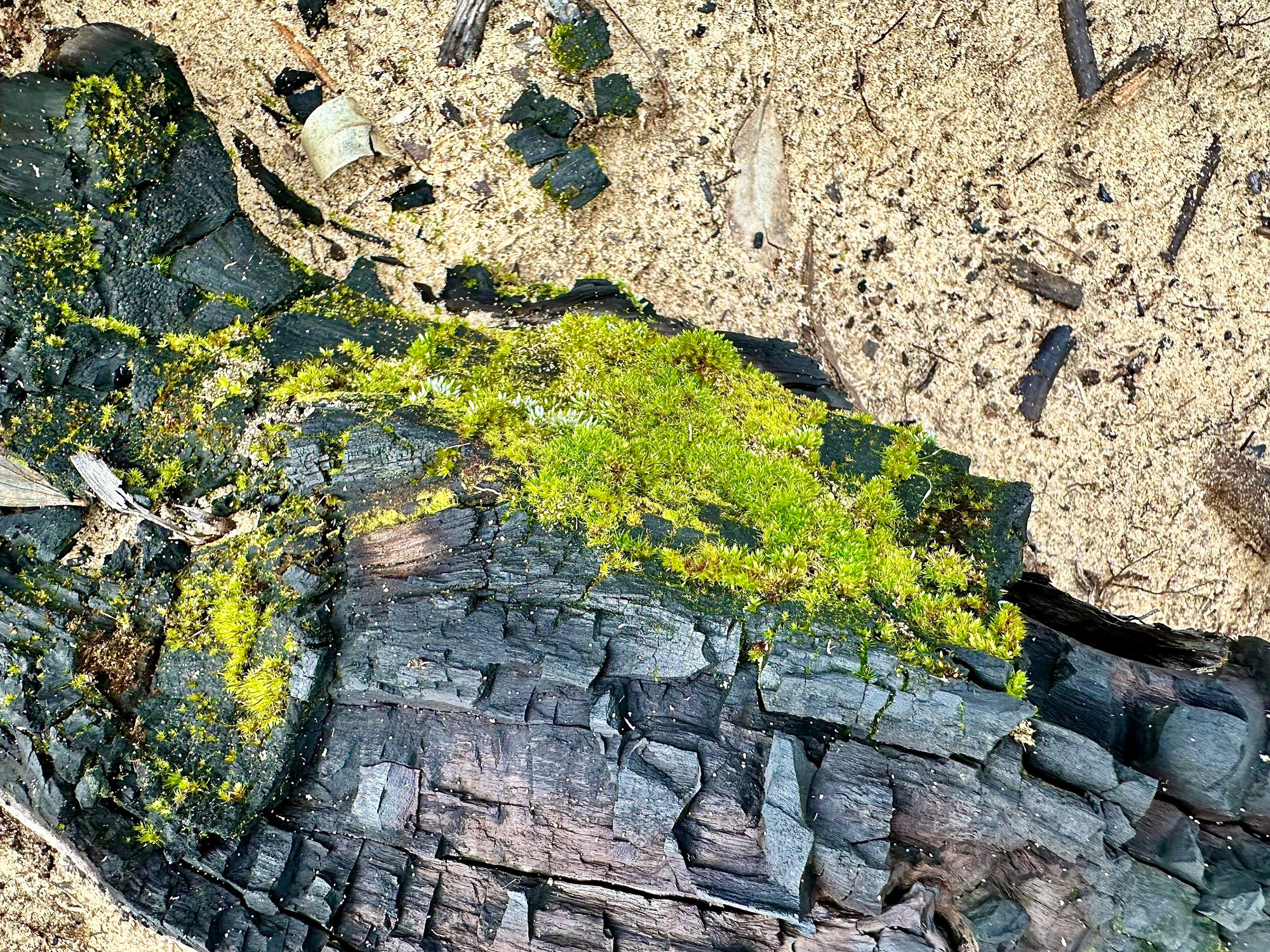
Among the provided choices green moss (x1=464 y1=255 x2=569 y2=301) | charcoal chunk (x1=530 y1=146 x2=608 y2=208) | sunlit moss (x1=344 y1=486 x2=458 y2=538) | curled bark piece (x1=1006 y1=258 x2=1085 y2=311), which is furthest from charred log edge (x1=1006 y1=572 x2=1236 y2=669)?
charcoal chunk (x1=530 y1=146 x2=608 y2=208)

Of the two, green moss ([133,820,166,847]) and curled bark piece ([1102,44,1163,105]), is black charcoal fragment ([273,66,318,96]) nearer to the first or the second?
green moss ([133,820,166,847])

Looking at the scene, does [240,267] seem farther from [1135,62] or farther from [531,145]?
[1135,62]

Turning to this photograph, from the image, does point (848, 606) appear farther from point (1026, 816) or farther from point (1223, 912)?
point (1223, 912)

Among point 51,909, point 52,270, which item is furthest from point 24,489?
point 51,909

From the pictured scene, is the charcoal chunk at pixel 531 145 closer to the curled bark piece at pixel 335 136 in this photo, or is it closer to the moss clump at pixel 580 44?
the moss clump at pixel 580 44

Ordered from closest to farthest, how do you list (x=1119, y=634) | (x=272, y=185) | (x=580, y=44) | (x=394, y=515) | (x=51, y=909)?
(x=394, y=515) → (x=1119, y=634) → (x=51, y=909) → (x=272, y=185) → (x=580, y=44)

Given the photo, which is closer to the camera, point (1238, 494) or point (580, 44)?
point (580, 44)

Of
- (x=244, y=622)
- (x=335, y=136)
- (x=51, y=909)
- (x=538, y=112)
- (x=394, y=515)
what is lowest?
(x=51, y=909)
